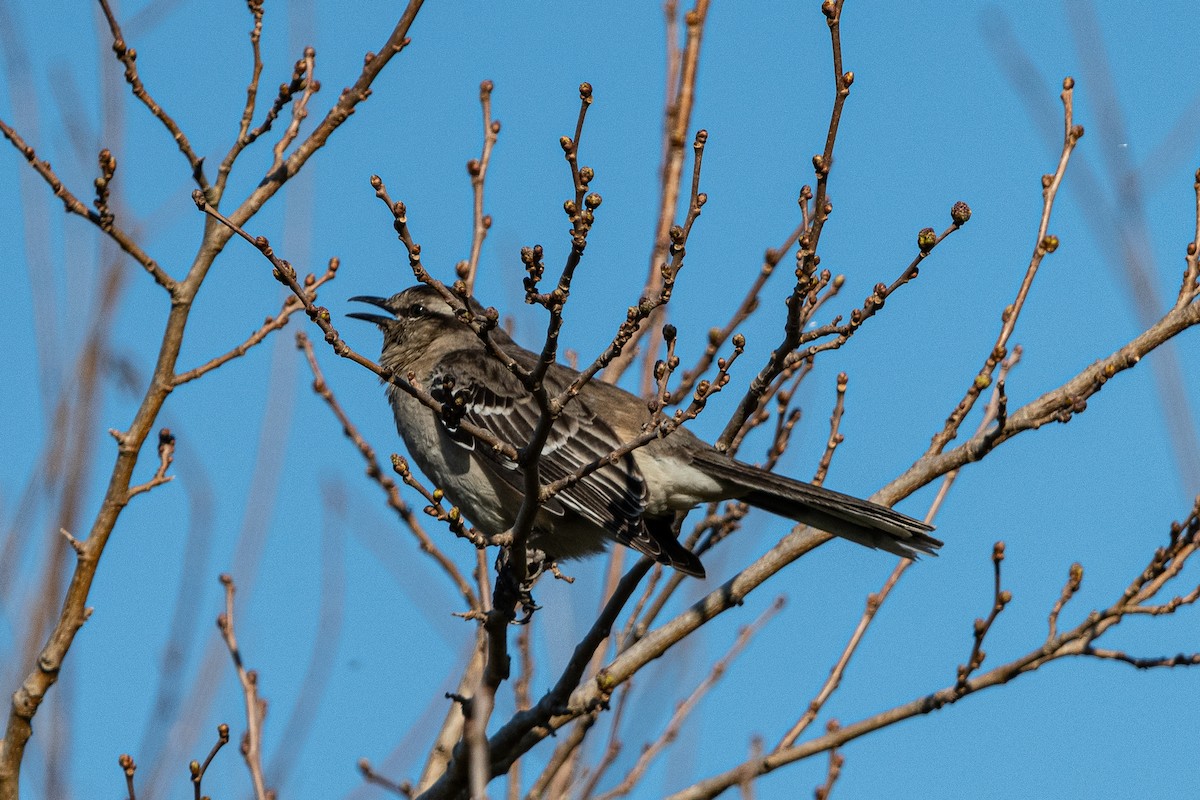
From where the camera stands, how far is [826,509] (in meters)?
6.00

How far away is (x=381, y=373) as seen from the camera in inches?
159

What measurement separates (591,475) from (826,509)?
120 cm

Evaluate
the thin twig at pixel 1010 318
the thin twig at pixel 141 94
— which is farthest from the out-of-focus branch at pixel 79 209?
the thin twig at pixel 1010 318

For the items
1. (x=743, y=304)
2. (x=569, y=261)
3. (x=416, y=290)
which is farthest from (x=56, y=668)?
(x=416, y=290)

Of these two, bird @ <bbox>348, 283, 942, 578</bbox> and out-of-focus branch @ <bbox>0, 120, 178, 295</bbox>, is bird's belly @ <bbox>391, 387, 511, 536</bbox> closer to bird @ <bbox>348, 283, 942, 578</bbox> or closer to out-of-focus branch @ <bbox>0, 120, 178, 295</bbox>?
bird @ <bbox>348, 283, 942, 578</bbox>

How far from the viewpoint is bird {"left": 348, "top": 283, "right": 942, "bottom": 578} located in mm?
5941

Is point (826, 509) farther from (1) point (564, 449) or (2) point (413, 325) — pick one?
(2) point (413, 325)

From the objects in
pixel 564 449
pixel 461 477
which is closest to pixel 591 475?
pixel 564 449

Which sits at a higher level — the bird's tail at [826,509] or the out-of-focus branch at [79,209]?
the out-of-focus branch at [79,209]

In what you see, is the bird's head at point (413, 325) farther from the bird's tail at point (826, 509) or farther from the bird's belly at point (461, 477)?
the bird's tail at point (826, 509)

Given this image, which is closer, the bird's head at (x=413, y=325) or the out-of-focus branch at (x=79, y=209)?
the out-of-focus branch at (x=79, y=209)

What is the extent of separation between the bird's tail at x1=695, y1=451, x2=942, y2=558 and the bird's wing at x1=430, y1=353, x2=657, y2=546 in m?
0.49

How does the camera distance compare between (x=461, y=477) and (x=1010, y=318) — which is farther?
(x=461, y=477)

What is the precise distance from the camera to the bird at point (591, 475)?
19.5 ft
